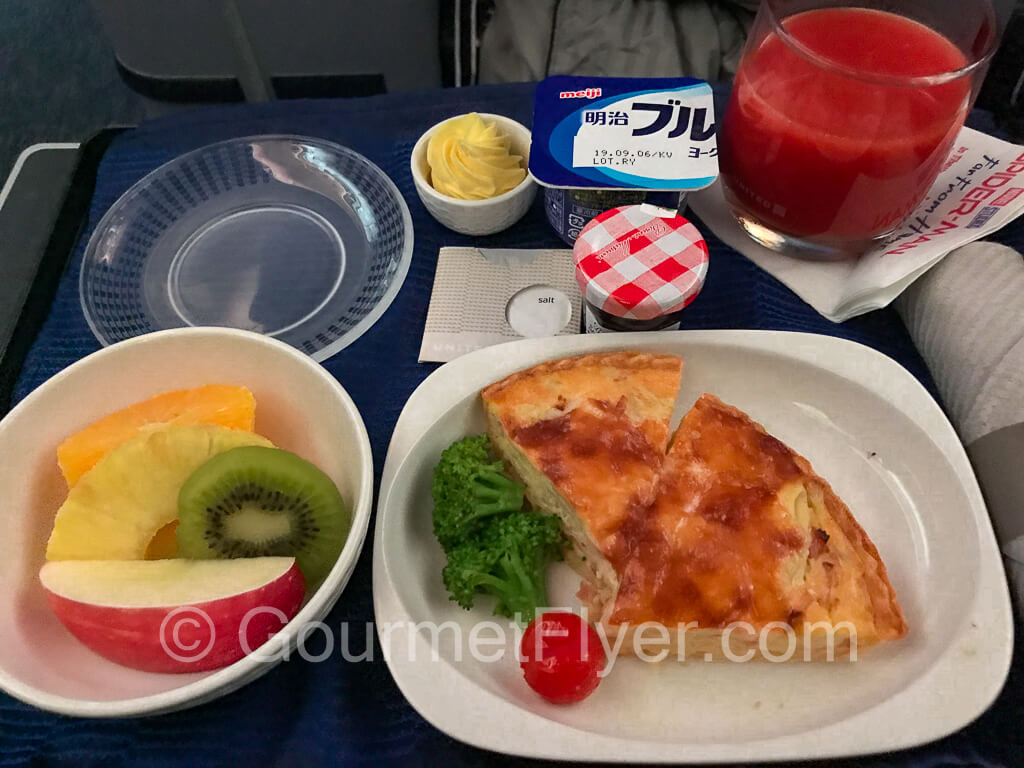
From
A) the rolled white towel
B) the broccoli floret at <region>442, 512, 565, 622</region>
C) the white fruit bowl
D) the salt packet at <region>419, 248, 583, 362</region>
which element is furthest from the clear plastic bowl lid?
the rolled white towel

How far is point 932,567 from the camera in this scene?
102 cm

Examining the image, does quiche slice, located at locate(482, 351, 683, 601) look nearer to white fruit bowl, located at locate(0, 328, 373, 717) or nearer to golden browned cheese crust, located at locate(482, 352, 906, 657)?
golden browned cheese crust, located at locate(482, 352, 906, 657)

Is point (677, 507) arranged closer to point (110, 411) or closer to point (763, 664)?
point (763, 664)

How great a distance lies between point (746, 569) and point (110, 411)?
35.8 inches

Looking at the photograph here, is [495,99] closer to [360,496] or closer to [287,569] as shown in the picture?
[360,496]

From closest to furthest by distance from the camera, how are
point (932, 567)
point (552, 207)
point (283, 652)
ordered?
point (283, 652) < point (932, 567) < point (552, 207)

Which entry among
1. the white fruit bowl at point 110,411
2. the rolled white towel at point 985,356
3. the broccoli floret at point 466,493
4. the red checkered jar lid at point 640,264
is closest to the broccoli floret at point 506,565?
the broccoli floret at point 466,493

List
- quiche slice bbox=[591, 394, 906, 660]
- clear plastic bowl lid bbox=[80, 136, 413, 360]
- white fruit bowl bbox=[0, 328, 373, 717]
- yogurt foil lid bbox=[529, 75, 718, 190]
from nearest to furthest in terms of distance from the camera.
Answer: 1. white fruit bowl bbox=[0, 328, 373, 717]
2. quiche slice bbox=[591, 394, 906, 660]
3. yogurt foil lid bbox=[529, 75, 718, 190]
4. clear plastic bowl lid bbox=[80, 136, 413, 360]

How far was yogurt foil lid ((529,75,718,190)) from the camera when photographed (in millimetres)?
1199

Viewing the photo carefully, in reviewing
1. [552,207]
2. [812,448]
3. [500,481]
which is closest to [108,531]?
[500,481]

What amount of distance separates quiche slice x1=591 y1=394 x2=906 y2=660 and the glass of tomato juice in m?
0.47

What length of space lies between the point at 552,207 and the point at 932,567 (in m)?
0.84

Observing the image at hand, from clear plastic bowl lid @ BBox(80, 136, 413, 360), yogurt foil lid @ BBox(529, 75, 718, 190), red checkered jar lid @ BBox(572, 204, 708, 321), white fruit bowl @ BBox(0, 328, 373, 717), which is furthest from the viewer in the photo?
clear plastic bowl lid @ BBox(80, 136, 413, 360)

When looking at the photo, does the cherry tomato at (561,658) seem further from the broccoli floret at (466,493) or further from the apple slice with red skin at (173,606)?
the apple slice with red skin at (173,606)
